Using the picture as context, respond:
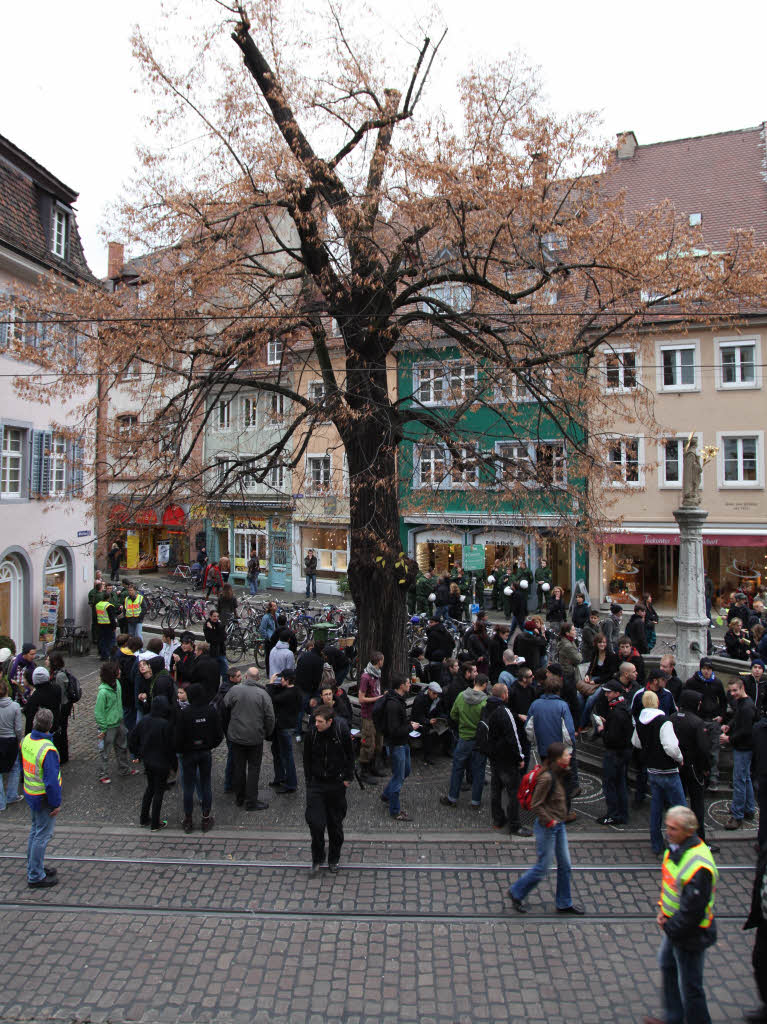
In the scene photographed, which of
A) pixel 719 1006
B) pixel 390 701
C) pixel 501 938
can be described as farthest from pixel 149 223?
pixel 719 1006

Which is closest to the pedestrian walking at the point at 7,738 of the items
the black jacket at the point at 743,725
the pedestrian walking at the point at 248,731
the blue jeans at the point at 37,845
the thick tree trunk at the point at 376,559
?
the blue jeans at the point at 37,845

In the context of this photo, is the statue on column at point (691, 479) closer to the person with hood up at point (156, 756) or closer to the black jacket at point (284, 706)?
the black jacket at point (284, 706)

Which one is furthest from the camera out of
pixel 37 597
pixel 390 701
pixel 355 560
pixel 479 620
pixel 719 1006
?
pixel 37 597

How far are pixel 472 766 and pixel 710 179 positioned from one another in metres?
26.0

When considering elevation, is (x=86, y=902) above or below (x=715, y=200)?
below

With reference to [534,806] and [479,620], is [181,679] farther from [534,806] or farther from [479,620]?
[534,806]

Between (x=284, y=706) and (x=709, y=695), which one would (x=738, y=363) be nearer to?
(x=709, y=695)

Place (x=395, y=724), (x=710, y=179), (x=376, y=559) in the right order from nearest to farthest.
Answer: (x=395, y=724) < (x=376, y=559) < (x=710, y=179)

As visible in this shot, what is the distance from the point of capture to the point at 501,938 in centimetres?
609

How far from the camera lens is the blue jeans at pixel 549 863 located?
20.7ft

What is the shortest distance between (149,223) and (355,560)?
612cm

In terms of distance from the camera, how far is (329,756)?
7.03 meters

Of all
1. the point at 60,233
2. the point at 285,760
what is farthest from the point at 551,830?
the point at 60,233

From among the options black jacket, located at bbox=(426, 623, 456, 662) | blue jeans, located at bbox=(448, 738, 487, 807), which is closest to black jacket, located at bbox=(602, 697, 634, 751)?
blue jeans, located at bbox=(448, 738, 487, 807)
